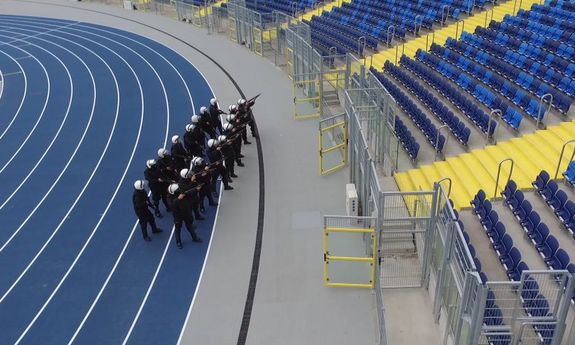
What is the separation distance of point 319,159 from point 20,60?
1924 cm

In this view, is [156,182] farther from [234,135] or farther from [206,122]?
[206,122]

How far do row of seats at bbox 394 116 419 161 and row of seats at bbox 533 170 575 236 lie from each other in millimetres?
3075

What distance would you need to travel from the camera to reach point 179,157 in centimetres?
1180

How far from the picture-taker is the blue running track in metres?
8.80

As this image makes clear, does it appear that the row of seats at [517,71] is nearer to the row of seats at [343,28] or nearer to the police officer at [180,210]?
the row of seats at [343,28]

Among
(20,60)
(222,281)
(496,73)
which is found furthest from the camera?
(20,60)

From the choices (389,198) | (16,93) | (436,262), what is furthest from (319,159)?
(16,93)

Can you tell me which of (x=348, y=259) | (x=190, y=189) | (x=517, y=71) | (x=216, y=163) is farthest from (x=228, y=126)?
(x=517, y=71)

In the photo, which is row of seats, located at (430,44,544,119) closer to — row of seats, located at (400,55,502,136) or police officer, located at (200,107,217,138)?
row of seats, located at (400,55,502,136)

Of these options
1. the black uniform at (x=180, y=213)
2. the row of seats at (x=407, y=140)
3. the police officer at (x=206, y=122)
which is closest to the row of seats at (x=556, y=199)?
the row of seats at (x=407, y=140)

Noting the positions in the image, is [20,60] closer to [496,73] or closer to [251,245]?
[251,245]

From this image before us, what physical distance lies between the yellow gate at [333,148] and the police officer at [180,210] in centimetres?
394

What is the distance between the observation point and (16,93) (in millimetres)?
20375

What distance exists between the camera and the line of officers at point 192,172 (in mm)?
10156
